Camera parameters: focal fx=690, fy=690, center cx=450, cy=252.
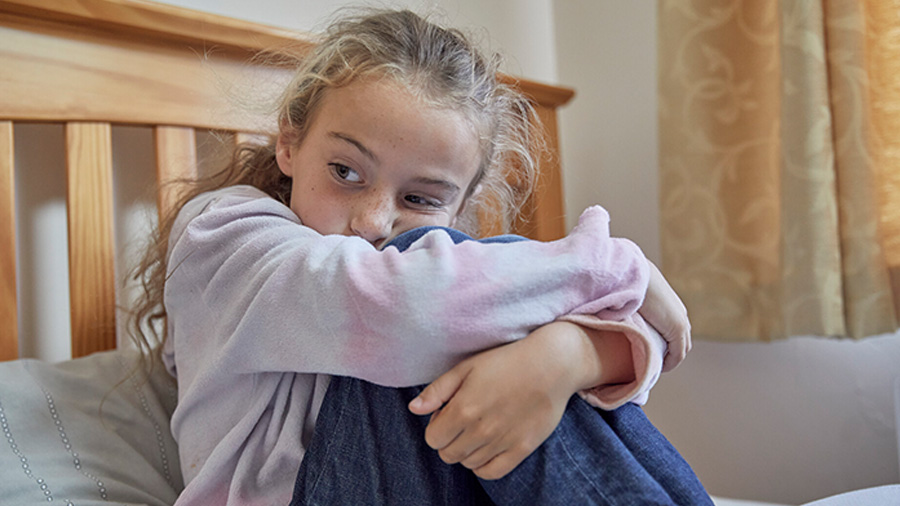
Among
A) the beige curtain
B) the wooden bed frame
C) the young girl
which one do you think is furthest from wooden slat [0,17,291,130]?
the beige curtain

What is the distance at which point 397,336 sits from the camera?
1.76 feet

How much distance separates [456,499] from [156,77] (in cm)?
72

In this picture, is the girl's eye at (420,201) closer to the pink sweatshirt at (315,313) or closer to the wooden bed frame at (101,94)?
the pink sweatshirt at (315,313)

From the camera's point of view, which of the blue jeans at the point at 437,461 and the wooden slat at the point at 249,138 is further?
the wooden slat at the point at 249,138

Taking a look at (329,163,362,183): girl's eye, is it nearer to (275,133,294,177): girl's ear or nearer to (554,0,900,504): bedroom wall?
(275,133,294,177): girl's ear

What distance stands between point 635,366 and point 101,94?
77 cm

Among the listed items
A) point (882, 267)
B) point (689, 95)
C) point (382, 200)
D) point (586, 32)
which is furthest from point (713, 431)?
point (382, 200)

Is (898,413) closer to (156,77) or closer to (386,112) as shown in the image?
(386,112)

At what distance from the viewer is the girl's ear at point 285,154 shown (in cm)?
83

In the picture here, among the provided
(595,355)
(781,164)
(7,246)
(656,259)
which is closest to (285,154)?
(7,246)

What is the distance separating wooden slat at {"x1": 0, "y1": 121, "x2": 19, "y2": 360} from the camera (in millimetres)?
837

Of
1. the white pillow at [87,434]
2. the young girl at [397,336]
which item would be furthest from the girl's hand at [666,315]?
the white pillow at [87,434]

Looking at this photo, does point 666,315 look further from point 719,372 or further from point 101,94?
point 719,372

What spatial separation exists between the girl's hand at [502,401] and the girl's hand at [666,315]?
13cm
